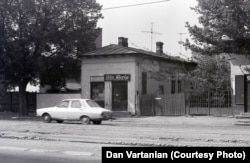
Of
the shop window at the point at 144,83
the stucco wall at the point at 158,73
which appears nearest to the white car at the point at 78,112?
the shop window at the point at 144,83

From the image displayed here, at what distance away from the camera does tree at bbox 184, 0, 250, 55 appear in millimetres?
20906

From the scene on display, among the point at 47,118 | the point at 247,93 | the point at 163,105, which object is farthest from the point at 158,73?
Answer: the point at 47,118

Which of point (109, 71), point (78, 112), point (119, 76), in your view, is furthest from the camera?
point (109, 71)

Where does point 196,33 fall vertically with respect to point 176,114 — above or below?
above

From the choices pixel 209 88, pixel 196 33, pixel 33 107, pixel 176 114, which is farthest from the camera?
pixel 33 107

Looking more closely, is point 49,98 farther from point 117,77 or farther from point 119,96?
point 117,77

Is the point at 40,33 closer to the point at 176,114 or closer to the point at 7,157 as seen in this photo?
the point at 176,114

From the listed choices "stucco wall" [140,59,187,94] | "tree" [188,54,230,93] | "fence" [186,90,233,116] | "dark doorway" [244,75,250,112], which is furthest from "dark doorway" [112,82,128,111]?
"dark doorway" [244,75,250,112]

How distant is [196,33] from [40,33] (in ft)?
40.6

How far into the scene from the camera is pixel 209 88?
33.7 metres

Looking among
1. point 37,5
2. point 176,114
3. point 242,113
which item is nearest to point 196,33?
point 242,113

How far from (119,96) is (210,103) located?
7.33 m

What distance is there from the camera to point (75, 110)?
23516 mm

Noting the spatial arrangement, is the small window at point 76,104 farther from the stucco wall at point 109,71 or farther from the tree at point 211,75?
the tree at point 211,75
